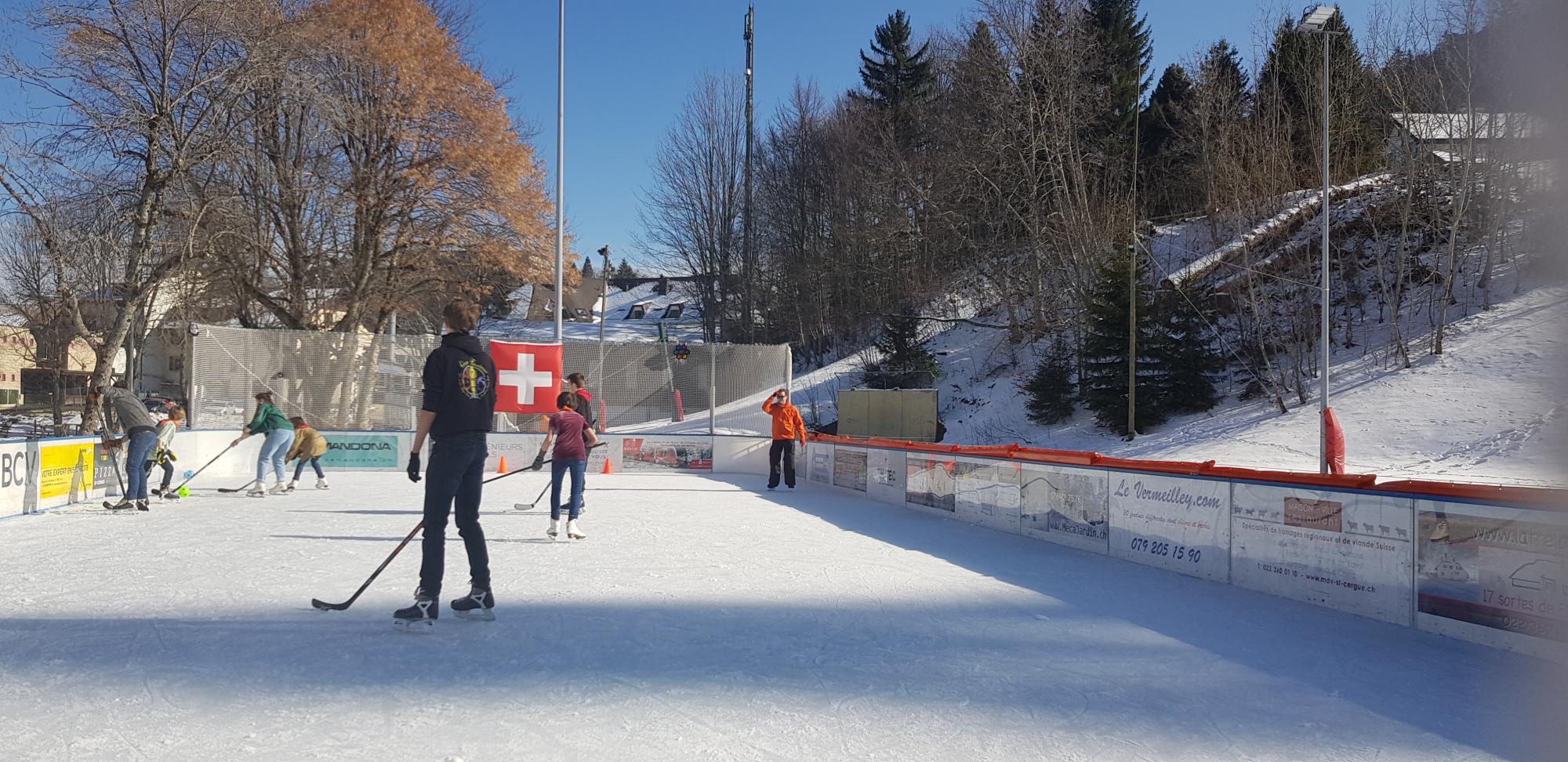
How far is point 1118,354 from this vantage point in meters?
27.4

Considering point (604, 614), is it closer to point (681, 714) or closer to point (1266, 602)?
point (681, 714)

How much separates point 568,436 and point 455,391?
4.40m

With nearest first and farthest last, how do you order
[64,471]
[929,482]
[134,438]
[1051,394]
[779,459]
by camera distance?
[134,438] → [64,471] → [929,482] → [779,459] → [1051,394]

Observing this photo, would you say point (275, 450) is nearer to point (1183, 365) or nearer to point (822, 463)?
point (822, 463)

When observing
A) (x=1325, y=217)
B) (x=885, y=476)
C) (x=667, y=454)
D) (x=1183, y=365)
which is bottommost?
(x=667, y=454)

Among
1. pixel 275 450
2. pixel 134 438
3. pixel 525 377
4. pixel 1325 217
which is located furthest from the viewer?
pixel 1325 217

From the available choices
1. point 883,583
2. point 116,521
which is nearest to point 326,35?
point 116,521

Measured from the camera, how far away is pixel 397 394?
2062 cm

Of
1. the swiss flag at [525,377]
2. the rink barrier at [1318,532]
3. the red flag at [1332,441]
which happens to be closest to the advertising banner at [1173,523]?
the rink barrier at [1318,532]

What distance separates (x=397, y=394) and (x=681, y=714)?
18.2m

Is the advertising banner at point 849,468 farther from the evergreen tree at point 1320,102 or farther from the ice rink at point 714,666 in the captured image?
the evergreen tree at point 1320,102

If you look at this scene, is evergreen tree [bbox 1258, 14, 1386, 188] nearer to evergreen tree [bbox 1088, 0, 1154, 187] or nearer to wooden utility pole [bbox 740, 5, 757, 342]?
evergreen tree [bbox 1088, 0, 1154, 187]

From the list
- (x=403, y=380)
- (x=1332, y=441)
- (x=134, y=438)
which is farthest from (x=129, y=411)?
(x=1332, y=441)

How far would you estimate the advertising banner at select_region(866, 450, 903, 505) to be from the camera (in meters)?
15.1
